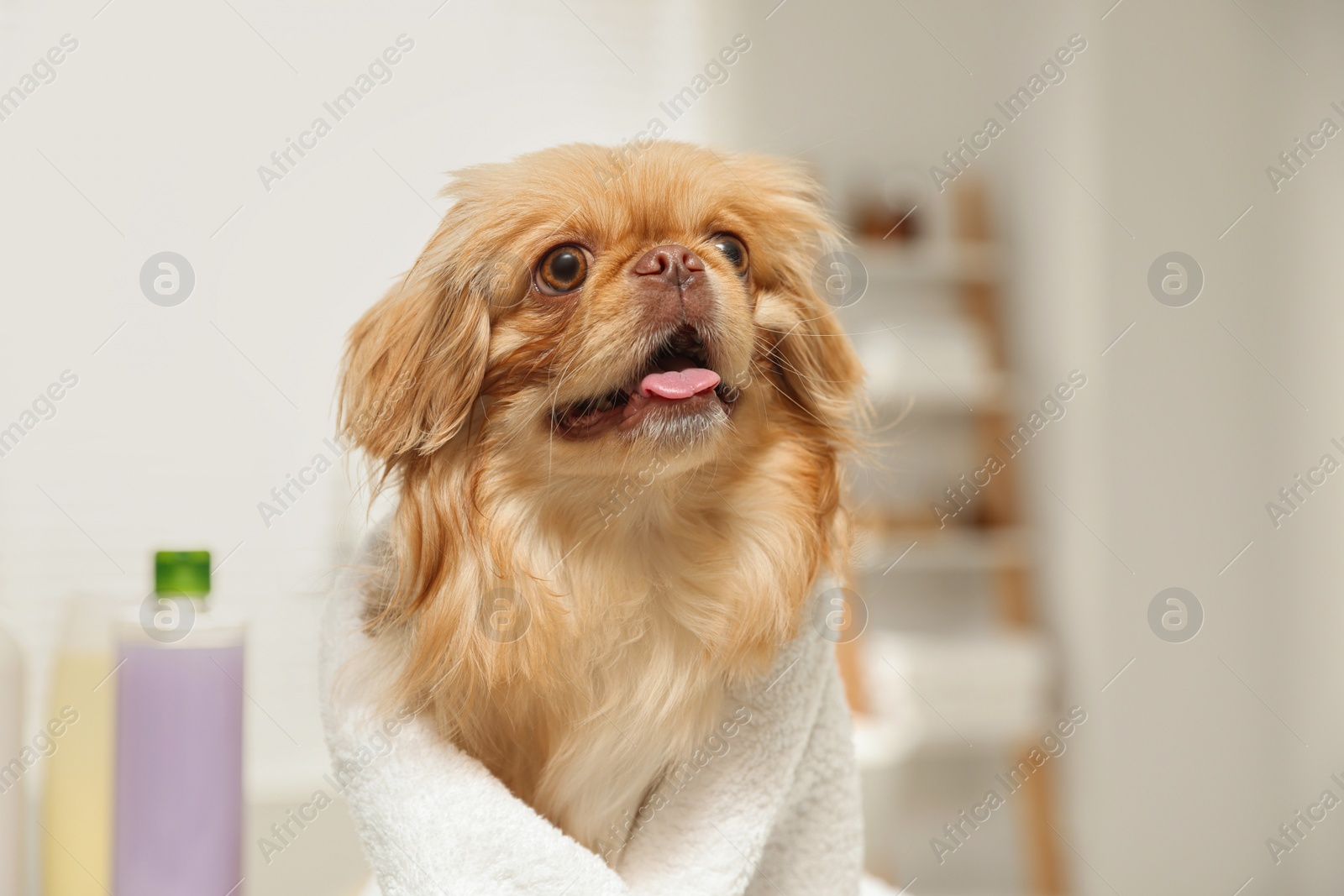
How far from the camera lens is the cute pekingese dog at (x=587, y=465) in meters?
0.99

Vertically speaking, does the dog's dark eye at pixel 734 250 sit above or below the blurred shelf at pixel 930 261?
below

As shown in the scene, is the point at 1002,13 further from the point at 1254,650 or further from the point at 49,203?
the point at 49,203

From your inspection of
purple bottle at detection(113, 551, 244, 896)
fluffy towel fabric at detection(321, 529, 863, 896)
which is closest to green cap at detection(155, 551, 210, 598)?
purple bottle at detection(113, 551, 244, 896)

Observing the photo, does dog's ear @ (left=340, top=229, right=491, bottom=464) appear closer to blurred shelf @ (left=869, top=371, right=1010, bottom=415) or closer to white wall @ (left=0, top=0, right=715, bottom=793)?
white wall @ (left=0, top=0, right=715, bottom=793)

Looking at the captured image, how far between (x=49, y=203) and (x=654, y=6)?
128 centimetres

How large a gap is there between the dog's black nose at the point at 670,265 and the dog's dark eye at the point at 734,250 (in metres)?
0.10

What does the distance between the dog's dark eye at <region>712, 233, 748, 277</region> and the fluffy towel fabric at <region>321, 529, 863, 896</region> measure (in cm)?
41

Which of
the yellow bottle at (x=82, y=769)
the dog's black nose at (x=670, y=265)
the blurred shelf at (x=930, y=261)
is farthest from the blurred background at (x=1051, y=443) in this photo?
the dog's black nose at (x=670, y=265)

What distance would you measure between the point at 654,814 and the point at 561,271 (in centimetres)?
57

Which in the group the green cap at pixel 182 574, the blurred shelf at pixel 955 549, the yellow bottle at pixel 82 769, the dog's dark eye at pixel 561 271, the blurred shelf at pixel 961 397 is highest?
the dog's dark eye at pixel 561 271

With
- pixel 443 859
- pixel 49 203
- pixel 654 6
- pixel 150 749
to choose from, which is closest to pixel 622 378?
pixel 443 859

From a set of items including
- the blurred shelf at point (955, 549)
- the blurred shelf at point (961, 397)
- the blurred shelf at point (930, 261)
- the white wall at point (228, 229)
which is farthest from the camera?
the blurred shelf at point (930, 261)

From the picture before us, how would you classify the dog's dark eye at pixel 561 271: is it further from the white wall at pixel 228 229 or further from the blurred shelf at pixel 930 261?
the blurred shelf at pixel 930 261

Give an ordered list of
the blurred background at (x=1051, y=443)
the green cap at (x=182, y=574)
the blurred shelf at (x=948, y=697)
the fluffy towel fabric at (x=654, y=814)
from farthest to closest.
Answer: the blurred shelf at (x=948, y=697) < the blurred background at (x=1051, y=443) < the green cap at (x=182, y=574) < the fluffy towel fabric at (x=654, y=814)
